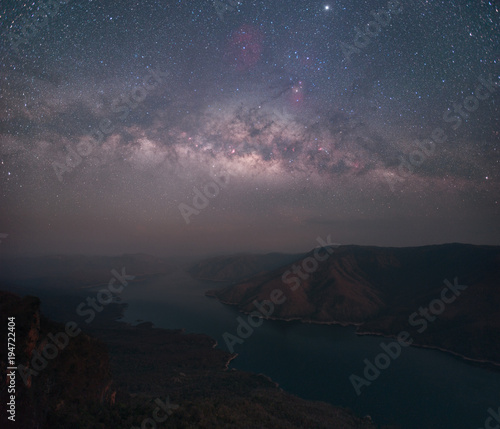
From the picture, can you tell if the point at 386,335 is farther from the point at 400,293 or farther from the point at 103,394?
the point at 103,394

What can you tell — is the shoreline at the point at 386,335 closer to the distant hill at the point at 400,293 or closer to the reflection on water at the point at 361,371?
the distant hill at the point at 400,293

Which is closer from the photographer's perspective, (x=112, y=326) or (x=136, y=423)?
(x=136, y=423)

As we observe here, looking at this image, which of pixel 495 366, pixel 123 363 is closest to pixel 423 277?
pixel 495 366

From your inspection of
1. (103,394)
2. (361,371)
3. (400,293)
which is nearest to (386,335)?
(361,371)

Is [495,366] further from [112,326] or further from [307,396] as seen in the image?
[112,326]

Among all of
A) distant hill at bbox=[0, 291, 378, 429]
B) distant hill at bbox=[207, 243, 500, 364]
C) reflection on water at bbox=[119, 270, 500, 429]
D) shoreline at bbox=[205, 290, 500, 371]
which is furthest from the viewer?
distant hill at bbox=[207, 243, 500, 364]

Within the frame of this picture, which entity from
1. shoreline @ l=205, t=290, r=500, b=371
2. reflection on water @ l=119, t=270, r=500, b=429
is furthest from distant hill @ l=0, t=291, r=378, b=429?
shoreline @ l=205, t=290, r=500, b=371

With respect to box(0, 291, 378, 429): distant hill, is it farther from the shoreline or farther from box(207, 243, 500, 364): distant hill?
box(207, 243, 500, 364): distant hill

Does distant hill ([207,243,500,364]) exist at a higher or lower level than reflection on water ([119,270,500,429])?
higher
